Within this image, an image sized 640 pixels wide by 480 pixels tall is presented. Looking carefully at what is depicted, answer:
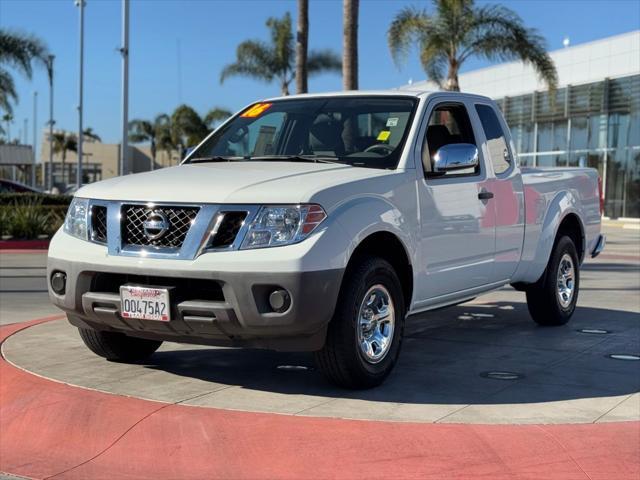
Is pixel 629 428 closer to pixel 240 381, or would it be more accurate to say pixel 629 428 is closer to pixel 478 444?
pixel 478 444

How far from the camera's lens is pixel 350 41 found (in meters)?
18.6

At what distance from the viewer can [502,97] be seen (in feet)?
145

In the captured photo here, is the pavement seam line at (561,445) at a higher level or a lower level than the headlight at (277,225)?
lower

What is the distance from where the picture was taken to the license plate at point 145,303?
5156 millimetres

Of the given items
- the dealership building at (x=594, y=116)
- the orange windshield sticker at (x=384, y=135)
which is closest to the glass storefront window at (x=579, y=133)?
the dealership building at (x=594, y=116)

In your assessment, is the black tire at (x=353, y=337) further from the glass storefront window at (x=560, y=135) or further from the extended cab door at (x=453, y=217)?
the glass storefront window at (x=560, y=135)

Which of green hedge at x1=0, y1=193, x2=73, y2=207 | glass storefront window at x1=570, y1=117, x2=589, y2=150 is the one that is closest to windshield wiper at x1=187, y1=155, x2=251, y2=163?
green hedge at x1=0, y1=193, x2=73, y2=207

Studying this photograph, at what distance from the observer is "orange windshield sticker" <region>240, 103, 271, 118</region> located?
23.3ft

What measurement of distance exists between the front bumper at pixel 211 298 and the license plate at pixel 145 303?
0.04 m

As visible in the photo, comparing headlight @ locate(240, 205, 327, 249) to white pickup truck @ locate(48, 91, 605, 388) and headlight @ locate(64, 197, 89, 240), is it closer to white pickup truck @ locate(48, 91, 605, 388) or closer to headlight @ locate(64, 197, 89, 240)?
white pickup truck @ locate(48, 91, 605, 388)

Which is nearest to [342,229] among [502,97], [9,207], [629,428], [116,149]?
[629,428]

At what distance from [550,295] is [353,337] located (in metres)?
3.41

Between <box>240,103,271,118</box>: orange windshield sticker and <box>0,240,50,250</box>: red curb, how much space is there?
517 inches

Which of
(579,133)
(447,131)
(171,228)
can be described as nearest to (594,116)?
(579,133)
